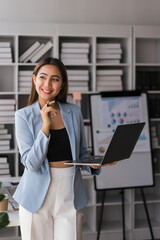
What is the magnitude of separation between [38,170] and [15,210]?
0.45m

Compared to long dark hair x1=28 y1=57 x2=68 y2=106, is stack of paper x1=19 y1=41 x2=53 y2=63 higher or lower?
higher

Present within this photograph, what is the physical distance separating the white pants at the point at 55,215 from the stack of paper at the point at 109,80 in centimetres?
215

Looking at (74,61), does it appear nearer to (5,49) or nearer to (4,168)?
(5,49)

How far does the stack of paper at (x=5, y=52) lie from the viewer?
376 cm

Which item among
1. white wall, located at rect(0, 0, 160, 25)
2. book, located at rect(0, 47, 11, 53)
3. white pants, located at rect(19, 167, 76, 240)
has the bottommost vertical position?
white pants, located at rect(19, 167, 76, 240)

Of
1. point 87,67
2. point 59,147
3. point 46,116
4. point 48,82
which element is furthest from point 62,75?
point 87,67

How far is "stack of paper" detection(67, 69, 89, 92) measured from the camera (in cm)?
391

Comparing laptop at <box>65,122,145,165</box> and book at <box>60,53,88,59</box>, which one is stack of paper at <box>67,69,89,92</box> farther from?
laptop at <box>65,122,145,165</box>

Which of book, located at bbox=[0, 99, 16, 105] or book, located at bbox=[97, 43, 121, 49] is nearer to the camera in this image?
book, located at bbox=[0, 99, 16, 105]

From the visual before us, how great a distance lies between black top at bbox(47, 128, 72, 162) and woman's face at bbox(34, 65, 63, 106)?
199 millimetres

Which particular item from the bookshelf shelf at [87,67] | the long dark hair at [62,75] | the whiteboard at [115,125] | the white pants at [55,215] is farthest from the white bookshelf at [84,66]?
the white pants at [55,215]

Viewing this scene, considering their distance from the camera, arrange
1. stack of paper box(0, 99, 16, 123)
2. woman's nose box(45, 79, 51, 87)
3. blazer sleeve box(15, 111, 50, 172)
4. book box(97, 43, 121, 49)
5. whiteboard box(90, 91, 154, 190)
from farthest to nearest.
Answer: book box(97, 43, 121, 49) → whiteboard box(90, 91, 154, 190) → stack of paper box(0, 99, 16, 123) → woman's nose box(45, 79, 51, 87) → blazer sleeve box(15, 111, 50, 172)

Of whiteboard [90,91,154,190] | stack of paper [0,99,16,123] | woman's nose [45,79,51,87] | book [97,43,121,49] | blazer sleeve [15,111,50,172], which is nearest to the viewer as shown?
blazer sleeve [15,111,50,172]

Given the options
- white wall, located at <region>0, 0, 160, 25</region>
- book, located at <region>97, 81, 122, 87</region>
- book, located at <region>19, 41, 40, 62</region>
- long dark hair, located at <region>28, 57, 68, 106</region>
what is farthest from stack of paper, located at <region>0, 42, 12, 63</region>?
long dark hair, located at <region>28, 57, 68, 106</region>
